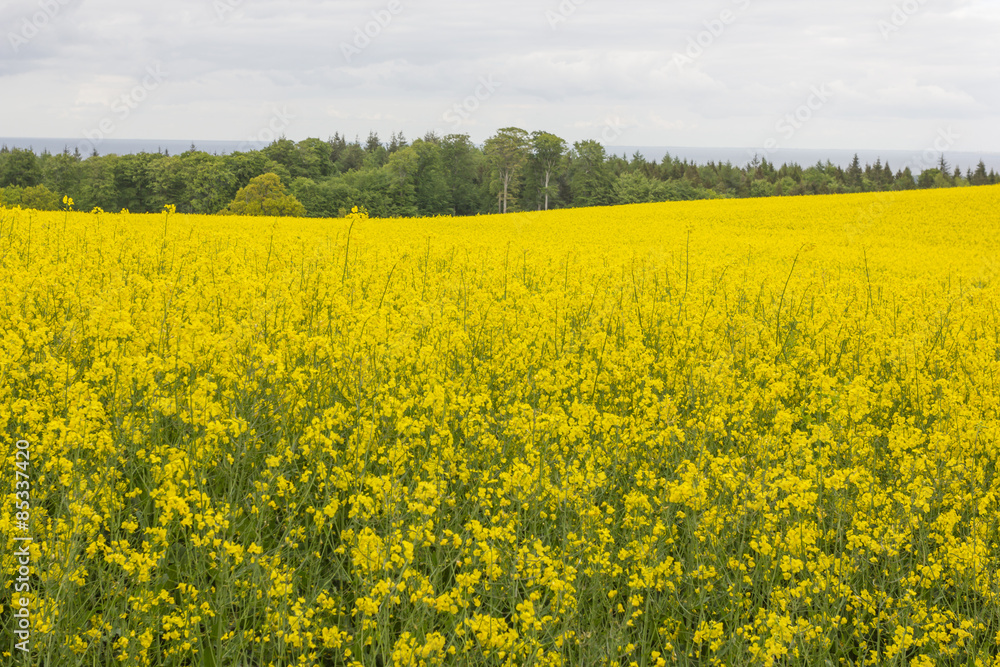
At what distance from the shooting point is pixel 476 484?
3561 millimetres

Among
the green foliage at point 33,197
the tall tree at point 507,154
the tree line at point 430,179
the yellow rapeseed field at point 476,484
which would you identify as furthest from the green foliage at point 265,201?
the yellow rapeseed field at point 476,484

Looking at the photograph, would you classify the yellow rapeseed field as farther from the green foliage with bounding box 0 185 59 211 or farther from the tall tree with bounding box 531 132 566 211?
the tall tree with bounding box 531 132 566 211

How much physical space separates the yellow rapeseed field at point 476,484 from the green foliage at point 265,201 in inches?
1896

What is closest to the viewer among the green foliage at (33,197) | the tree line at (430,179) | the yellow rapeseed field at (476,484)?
the yellow rapeseed field at (476,484)

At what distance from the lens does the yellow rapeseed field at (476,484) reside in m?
2.57

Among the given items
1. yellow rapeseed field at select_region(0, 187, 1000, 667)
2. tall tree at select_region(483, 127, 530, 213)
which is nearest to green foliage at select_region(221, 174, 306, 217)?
tall tree at select_region(483, 127, 530, 213)

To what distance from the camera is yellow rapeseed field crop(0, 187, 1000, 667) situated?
2566 mm

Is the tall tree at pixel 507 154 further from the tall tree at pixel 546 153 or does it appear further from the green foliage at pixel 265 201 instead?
the green foliage at pixel 265 201

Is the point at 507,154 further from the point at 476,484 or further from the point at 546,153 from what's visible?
the point at 476,484

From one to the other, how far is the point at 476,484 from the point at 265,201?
54.2m

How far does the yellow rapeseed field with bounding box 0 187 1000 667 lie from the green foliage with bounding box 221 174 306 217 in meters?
48.2

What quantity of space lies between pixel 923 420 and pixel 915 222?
80.3ft

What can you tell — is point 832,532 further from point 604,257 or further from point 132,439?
point 604,257

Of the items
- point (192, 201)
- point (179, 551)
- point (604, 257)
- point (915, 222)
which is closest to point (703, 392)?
point (179, 551)
